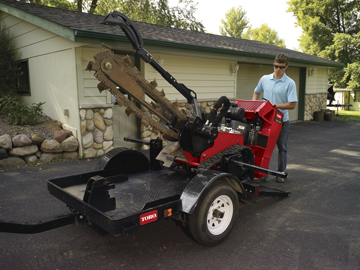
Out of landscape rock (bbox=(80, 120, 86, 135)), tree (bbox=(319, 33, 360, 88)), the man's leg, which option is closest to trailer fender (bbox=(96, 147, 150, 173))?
the man's leg

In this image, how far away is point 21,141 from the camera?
6652 millimetres

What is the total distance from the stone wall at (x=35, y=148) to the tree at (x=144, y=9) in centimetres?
1612

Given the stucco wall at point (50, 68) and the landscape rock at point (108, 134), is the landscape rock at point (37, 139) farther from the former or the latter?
the landscape rock at point (108, 134)

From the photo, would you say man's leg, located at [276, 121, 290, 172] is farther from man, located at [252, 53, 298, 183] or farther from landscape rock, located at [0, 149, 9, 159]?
landscape rock, located at [0, 149, 9, 159]

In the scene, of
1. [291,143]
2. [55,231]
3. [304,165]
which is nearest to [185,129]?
[55,231]

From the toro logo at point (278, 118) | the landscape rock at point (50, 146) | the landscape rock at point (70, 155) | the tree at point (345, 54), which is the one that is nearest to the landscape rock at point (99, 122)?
the landscape rock at point (70, 155)

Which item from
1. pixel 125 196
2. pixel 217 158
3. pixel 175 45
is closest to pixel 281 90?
pixel 217 158

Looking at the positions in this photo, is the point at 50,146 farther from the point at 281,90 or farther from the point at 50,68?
the point at 281,90

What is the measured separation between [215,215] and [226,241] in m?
0.37

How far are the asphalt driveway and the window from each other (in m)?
5.85

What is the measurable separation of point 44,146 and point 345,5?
30.2 metres

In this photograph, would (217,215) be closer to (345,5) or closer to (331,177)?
(331,177)

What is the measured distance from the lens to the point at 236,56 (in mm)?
9781

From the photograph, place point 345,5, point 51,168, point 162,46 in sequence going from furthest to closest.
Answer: point 345,5, point 162,46, point 51,168
